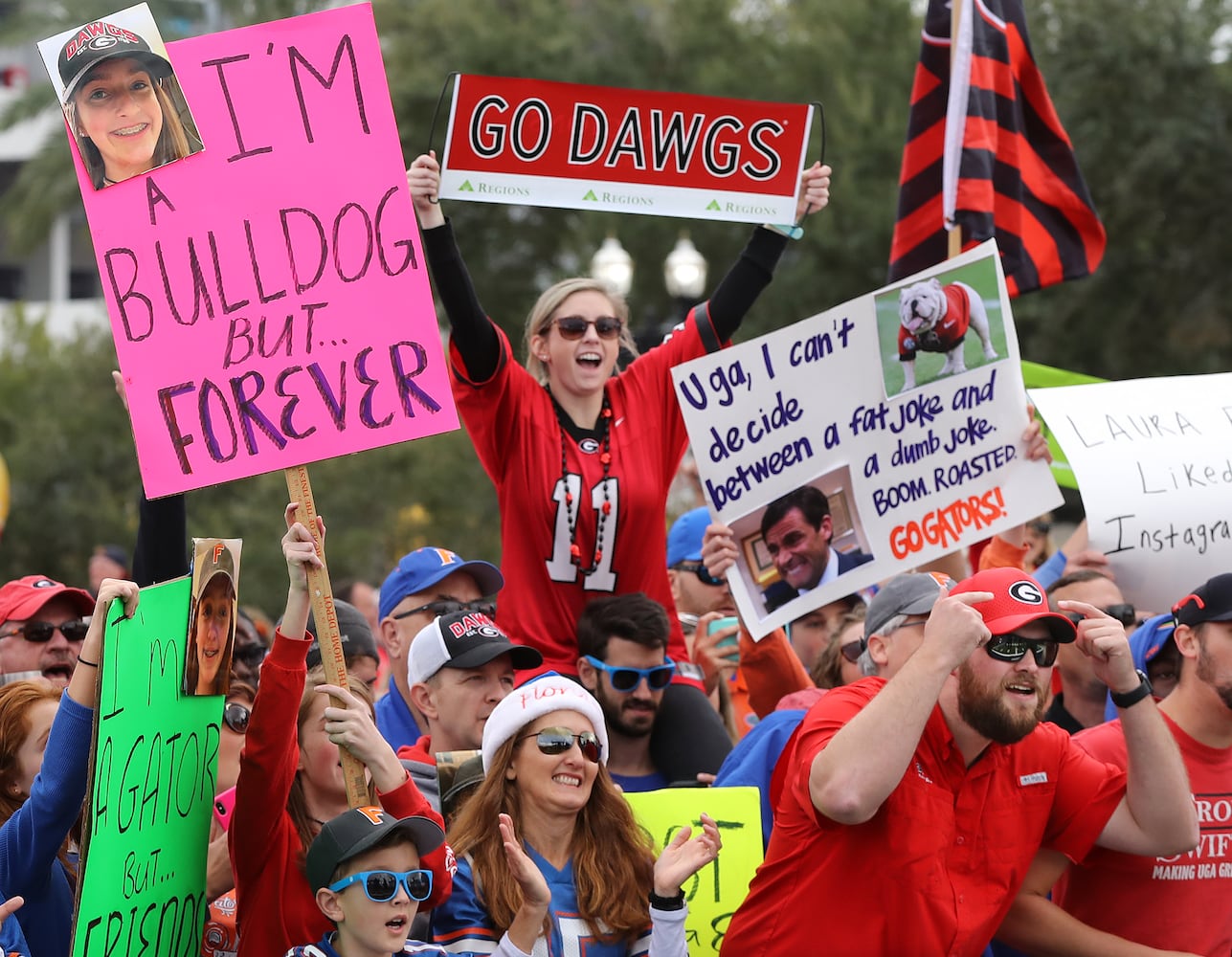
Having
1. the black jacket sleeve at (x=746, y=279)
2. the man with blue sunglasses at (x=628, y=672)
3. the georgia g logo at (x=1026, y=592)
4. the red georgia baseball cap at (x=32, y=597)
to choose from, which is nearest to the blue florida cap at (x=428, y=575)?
the man with blue sunglasses at (x=628, y=672)

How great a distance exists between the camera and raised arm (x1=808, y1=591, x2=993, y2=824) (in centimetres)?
445

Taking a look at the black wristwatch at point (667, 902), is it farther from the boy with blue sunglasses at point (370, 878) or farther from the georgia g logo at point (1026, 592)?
the georgia g logo at point (1026, 592)

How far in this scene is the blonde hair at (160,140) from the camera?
4680mm

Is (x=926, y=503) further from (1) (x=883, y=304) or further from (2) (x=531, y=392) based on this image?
(2) (x=531, y=392)

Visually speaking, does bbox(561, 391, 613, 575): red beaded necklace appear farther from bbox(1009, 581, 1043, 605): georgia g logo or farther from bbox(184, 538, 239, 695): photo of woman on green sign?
bbox(1009, 581, 1043, 605): georgia g logo

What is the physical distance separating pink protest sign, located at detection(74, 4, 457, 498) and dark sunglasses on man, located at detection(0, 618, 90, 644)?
1.52m

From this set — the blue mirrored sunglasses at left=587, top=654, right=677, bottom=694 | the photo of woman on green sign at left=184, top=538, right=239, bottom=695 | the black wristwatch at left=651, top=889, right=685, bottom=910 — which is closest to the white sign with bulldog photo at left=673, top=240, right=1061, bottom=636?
the blue mirrored sunglasses at left=587, top=654, right=677, bottom=694

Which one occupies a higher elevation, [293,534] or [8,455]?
[8,455]

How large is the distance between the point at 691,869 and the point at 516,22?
2745cm

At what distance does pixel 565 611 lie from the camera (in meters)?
6.13

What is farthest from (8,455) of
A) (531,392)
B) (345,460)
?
(531,392)

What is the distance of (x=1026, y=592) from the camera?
4840mm

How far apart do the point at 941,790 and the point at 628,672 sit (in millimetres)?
1381

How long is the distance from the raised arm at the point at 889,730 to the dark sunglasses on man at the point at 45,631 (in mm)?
2694
